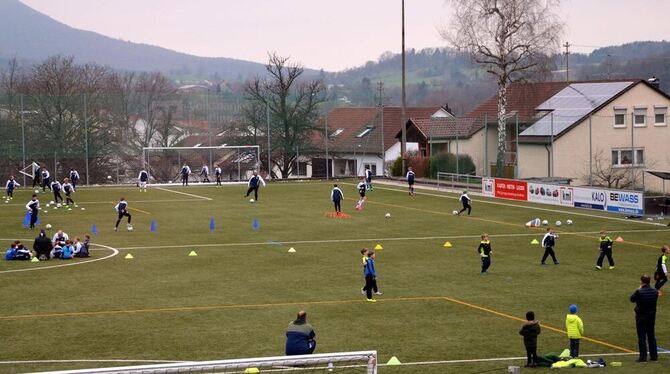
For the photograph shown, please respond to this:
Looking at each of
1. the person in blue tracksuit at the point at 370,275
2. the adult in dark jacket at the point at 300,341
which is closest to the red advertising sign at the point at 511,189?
the person in blue tracksuit at the point at 370,275

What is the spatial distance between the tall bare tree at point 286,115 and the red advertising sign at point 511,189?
29227 millimetres

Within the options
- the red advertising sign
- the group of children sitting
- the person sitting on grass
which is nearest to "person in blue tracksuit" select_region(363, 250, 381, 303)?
the group of children sitting

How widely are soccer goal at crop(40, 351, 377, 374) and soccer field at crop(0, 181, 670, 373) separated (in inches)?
112

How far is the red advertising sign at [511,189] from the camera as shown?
5866cm

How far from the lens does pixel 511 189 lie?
2361 inches

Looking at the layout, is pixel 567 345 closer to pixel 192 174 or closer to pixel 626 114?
pixel 626 114

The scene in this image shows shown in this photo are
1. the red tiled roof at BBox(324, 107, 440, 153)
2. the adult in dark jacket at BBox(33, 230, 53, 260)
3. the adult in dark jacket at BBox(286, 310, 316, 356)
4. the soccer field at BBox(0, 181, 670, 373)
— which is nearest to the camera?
the adult in dark jacket at BBox(286, 310, 316, 356)

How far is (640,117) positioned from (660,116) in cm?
149

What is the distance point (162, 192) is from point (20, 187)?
11916 millimetres

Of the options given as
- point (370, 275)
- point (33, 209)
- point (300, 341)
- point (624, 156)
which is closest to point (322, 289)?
point (370, 275)

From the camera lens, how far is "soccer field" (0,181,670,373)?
Result: 22.5 m

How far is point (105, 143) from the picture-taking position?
264ft

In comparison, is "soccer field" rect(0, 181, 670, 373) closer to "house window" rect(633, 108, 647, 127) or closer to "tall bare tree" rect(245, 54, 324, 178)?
"house window" rect(633, 108, 647, 127)

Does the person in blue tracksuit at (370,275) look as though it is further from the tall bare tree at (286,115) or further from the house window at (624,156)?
the tall bare tree at (286,115)
